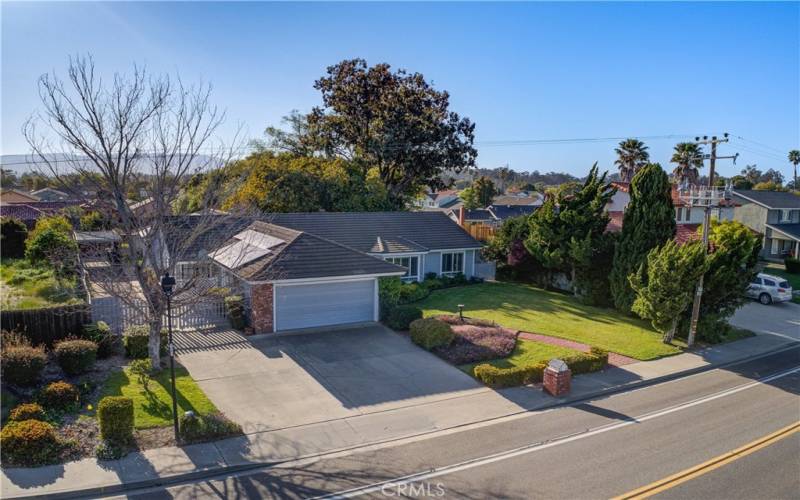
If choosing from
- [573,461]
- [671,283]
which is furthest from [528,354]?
[573,461]

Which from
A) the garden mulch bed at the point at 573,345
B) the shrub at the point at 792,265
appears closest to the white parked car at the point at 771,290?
the shrub at the point at 792,265

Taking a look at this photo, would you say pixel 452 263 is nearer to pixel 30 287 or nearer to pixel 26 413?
pixel 30 287

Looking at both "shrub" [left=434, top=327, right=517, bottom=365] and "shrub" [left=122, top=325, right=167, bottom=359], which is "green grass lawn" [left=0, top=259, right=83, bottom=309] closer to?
"shrub" [left=122, top=325, right=167, bottom=359]

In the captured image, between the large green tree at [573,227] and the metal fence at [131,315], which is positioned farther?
the large green tree at [573,227]

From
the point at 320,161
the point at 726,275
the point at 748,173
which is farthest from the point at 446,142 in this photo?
the point at 748,173

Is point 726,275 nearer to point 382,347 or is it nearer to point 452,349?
point 452,349

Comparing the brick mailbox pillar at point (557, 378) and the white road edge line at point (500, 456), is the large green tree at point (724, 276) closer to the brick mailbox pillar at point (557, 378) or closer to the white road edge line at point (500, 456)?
the white road edge line at point (500, 456)
